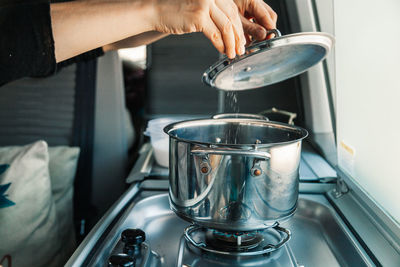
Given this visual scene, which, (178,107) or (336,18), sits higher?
(336,18)

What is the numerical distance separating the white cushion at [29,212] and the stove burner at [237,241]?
690mm

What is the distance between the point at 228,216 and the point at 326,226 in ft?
1.26

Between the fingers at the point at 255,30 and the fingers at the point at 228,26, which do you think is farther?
the fingers at the point at 255,30

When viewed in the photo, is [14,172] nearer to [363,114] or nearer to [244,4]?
[244,4]

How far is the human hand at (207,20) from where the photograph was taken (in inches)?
28.3

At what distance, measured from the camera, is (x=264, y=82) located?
96 centimetres

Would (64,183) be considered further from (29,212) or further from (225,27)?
(225,27)

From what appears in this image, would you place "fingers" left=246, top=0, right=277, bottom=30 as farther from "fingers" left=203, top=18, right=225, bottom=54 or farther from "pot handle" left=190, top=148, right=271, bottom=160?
"pot handle" left=190, top=148, right=271, bottom=160

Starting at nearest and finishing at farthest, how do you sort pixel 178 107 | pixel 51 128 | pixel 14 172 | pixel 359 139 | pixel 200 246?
pixel 200 246 < pixel 359 139 < pixel 14 172 < pixel 51 128 < pixel 178 107

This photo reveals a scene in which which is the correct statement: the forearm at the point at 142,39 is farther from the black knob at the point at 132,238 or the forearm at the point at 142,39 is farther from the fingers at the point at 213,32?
the black knob at the point at 132,238

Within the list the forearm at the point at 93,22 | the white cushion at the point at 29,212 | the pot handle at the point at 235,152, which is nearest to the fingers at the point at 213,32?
the forearm at the point at 93,22

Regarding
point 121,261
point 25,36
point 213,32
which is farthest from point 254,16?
point 121,261

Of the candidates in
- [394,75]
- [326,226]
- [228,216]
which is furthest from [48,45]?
[326,226]

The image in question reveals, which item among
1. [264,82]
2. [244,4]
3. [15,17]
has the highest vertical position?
[244,4]
